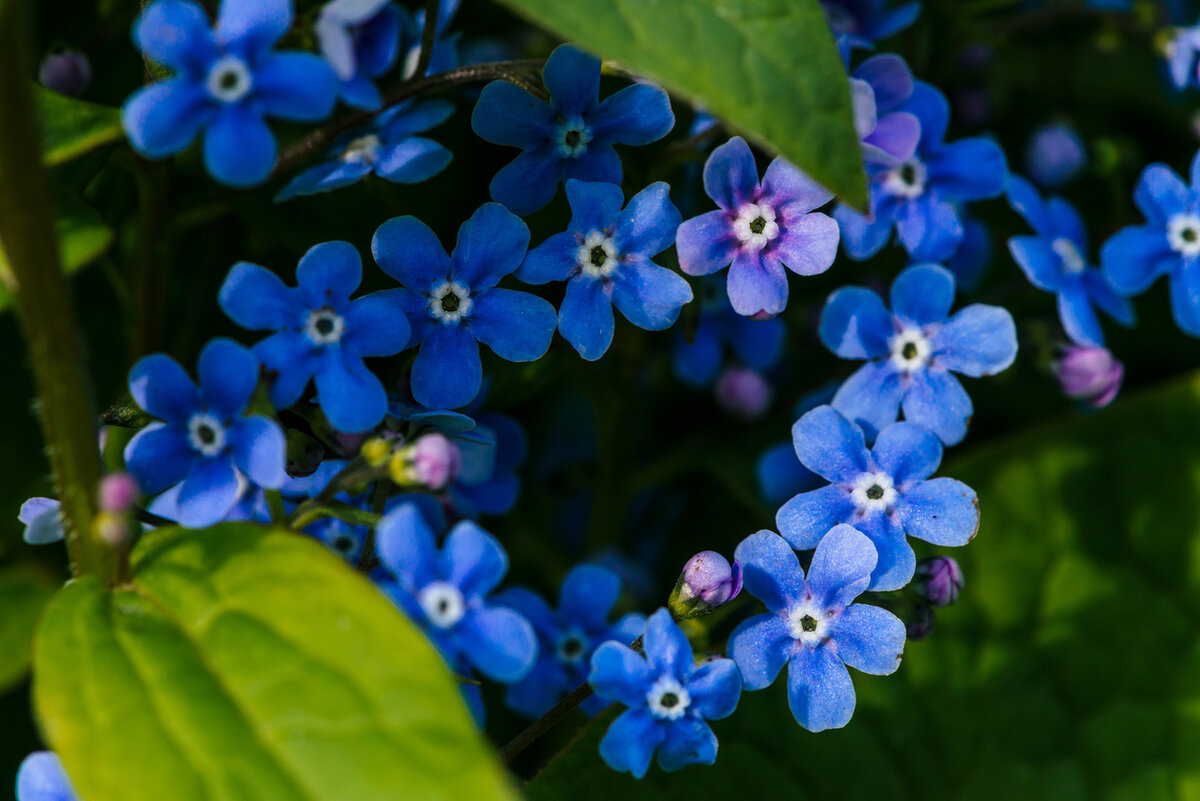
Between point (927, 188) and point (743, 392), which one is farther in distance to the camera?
point (743, 392)

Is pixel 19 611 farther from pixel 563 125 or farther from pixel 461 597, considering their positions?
pixel 563 125

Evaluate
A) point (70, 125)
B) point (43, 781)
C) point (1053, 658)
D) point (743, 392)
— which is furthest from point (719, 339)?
point (43, 781)

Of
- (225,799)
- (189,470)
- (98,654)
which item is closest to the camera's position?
(225,799)

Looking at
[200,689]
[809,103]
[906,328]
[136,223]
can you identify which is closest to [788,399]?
[906,328]

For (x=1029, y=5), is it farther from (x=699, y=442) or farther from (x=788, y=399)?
(x=699, y=442)

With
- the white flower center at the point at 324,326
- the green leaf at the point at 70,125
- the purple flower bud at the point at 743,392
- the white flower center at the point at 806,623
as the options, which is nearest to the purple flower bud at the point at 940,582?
the white flower center at the point at 806,623

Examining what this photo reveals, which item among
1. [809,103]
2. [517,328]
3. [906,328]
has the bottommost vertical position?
[906,328]
